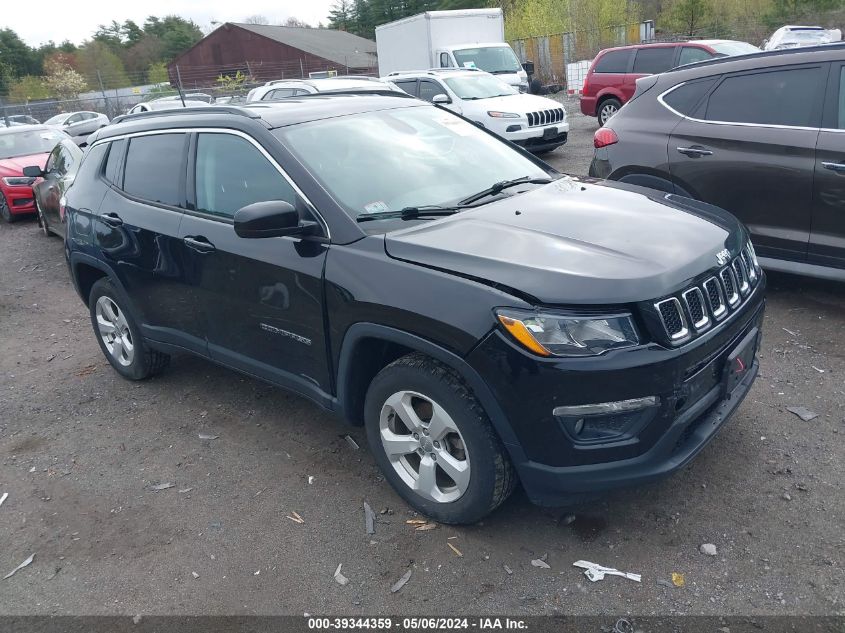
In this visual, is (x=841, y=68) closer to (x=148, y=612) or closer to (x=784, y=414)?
(x=784, y=414)

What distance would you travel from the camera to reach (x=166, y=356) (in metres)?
5.21

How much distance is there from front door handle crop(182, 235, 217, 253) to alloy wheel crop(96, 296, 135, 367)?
4.14 ft

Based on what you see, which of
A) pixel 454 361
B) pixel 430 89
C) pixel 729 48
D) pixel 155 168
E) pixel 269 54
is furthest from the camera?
pixel 269 54

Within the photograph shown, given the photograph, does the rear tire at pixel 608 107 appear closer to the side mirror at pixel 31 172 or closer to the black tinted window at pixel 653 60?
the black tinted window at pixel 653 60

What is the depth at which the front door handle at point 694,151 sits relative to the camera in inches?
214

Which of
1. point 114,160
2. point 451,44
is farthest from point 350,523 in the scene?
point 451,44

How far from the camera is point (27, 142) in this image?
43.8 ft

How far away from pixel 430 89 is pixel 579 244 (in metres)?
11.4

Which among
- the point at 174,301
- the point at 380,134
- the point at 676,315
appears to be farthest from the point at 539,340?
the point at 174,301

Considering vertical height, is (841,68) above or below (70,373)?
above

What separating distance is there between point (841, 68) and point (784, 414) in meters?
2.61

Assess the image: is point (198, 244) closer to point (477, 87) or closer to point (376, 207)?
point (376, 207)

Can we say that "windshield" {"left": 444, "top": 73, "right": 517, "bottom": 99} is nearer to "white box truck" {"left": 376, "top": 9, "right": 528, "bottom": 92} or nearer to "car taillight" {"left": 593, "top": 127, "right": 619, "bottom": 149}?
"white box truck" {"left": 376, "top": 9, "right": 528, "bottom": 92}

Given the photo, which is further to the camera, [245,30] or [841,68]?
[245,30]
